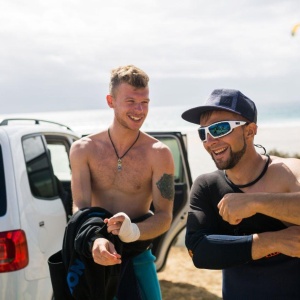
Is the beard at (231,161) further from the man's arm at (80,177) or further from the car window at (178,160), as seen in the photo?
the car window at (178,160)

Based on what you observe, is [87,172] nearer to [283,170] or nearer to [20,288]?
[20,288]

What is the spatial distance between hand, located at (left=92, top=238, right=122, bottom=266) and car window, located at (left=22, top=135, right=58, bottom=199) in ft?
3.90

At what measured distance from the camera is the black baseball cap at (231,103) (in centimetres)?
213

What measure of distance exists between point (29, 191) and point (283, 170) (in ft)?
5.70

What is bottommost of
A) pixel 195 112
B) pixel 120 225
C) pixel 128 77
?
pixel 120 225

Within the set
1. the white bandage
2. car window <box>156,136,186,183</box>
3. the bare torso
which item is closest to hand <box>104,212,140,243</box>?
the white bandage

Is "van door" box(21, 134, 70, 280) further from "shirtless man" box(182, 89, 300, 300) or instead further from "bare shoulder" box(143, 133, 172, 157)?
"shirtless man" box(182, 89, 300, 300)

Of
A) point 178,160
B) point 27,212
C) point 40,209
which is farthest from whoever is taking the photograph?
point 178,160

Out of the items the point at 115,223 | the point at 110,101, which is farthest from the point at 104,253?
the point at 110,101

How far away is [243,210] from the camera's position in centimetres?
188

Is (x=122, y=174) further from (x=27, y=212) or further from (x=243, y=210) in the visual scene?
(x=243, y=210)

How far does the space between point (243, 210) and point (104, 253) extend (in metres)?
0.66

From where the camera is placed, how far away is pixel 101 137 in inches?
113

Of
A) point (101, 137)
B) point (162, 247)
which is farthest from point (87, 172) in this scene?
point (162, 247)
